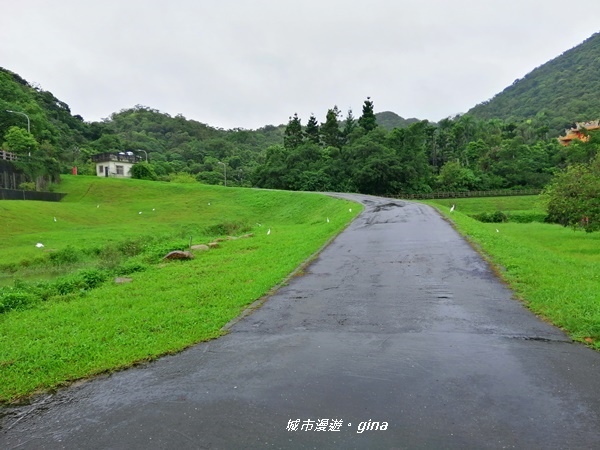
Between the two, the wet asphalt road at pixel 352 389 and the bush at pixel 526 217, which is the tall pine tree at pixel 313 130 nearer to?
the bush at pixel 526 217

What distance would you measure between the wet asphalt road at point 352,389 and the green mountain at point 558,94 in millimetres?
105399

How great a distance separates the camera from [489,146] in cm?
7238

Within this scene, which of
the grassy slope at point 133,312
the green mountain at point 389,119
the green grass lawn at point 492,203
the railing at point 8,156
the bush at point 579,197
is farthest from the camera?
the green mountain at point 389,119

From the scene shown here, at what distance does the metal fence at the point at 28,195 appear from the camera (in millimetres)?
36391

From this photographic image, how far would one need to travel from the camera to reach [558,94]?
122750 millimetres

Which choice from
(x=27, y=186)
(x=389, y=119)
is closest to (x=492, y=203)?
(x=27, y=186)

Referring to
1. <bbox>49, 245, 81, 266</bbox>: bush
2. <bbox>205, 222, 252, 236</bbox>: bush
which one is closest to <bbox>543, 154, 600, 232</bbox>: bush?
<bbox>205, 222, 252, 236</bbox>: bush

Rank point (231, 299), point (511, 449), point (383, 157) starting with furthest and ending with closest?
point (383, 157) < point (231, 299) < point (511, 449)

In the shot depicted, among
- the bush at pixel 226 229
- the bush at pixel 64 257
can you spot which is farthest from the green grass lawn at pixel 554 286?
the bush at pixel 64 257

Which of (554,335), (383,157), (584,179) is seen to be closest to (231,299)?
(554,335)

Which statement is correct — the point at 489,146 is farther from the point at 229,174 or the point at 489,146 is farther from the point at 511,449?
the point at 511,449

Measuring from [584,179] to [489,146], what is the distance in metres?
52.9

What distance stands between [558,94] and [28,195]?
13290 cm

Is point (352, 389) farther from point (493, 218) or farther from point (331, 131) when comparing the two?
point (331, 131)
